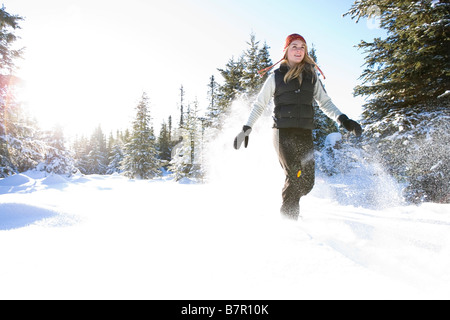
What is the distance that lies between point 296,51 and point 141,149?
22978 millimetres

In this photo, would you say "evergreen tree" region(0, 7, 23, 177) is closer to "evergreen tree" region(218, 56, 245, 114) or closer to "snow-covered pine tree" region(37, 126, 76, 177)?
"snow-covered pine tree" region(37, 126, 76, 177)

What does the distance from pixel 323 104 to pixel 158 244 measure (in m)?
2.74

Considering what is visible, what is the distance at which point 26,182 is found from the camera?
10.0 meters

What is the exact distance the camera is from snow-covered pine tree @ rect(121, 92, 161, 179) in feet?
76.8

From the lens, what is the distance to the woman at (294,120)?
108 inches

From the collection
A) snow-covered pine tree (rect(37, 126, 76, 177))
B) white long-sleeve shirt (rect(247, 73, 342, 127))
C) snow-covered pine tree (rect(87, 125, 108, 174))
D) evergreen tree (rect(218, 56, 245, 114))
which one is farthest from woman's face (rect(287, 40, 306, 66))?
snow-covered pine tree (rect(87, 125, 108, 174))

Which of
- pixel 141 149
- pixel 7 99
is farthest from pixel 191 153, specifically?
pixel 7 99

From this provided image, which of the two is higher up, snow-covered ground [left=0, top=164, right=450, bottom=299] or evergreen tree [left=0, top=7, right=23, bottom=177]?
evergreen tree [left=0, top=7, right=23, bottom=177]

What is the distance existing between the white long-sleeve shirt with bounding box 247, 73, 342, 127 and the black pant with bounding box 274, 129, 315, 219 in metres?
0.36

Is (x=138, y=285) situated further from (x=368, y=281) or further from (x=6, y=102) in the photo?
(x=6, y=102)

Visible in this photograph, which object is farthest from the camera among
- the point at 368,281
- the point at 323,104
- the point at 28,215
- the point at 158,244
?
the point at 323,104

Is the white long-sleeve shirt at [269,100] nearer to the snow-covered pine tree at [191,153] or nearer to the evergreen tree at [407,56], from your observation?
the evergreen tree at [407,56]

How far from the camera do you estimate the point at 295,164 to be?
2750 millimetres
